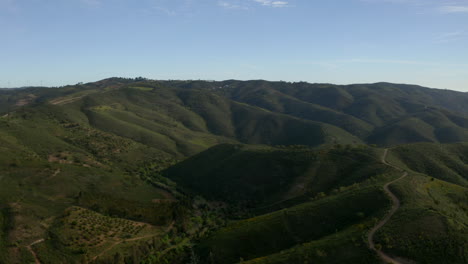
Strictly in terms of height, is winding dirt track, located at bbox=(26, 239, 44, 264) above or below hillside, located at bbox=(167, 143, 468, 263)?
below

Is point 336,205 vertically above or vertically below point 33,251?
above

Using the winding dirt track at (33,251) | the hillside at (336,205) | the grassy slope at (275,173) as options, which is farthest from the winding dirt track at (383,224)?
the winding dirt track at (33,251)

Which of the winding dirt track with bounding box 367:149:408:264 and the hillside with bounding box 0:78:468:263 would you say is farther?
the hillside with bounding box 0:78:468:263

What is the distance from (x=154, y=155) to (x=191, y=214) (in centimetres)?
8479

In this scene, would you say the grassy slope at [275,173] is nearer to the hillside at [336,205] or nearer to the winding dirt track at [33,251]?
the hillside at [336,205]

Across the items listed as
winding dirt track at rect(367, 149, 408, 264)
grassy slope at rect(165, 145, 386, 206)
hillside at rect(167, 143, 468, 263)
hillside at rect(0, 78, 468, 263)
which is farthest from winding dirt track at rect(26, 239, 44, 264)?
winding dirt track at rect(367, 149, 408, 264)

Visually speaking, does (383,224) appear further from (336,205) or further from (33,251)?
(33,251)

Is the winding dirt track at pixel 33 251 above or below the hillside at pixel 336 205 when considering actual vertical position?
below

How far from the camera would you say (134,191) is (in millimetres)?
120062

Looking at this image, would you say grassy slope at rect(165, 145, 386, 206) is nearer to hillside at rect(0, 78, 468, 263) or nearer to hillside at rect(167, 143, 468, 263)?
hillside at rect(167, 143, 468, 263)

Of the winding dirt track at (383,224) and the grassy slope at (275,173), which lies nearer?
the winding dirt track at (383,224)

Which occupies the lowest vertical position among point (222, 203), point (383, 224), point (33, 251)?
point (222, 203)

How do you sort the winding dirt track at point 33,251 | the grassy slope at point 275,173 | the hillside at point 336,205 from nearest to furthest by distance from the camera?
the hillside at point 336,205
the winding dirt track at point 33,251
the grassy slope at point 275,173

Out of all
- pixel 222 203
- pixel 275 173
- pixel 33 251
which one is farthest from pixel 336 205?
pixel 33 251
